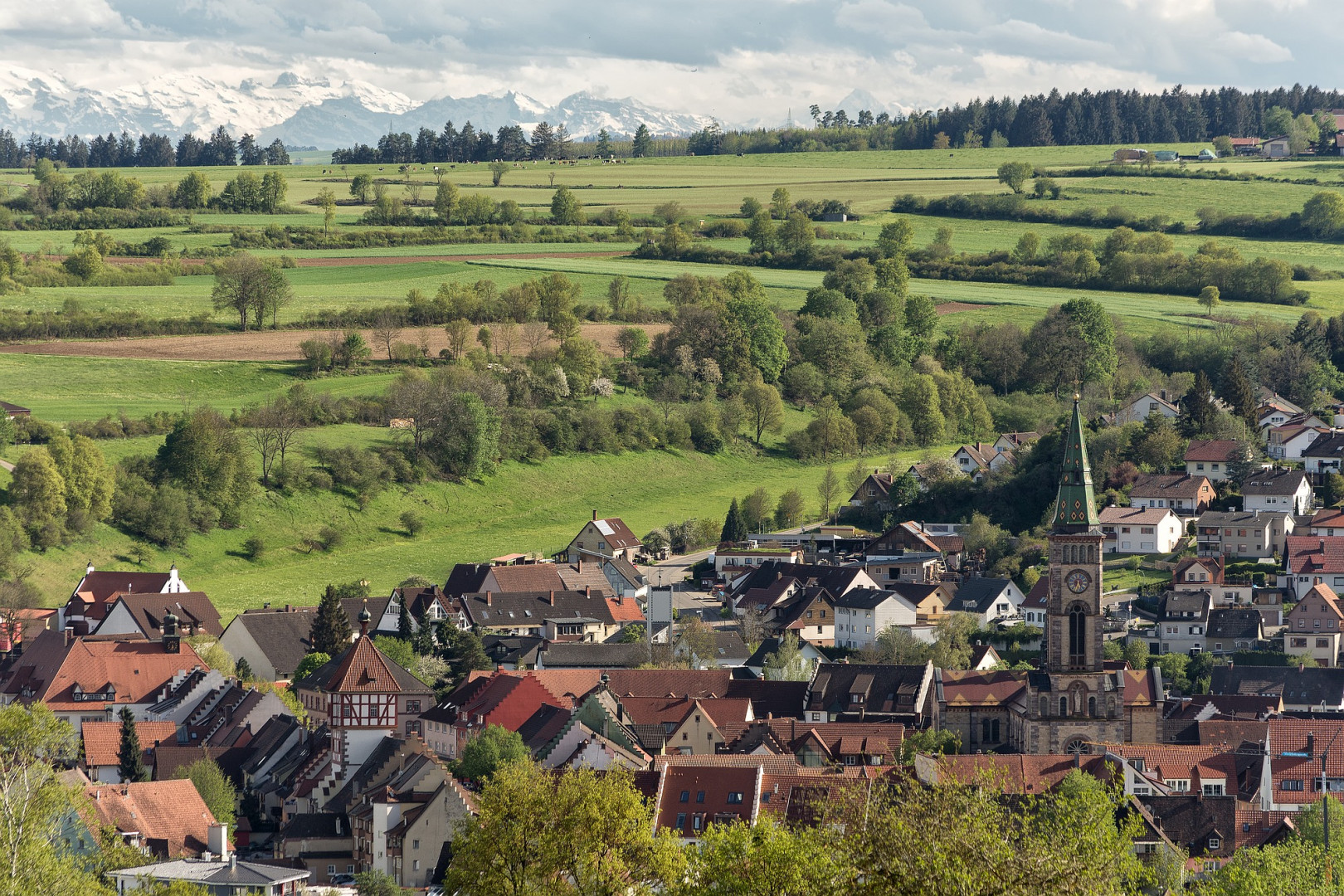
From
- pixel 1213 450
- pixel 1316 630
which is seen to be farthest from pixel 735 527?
pixel 1316 630

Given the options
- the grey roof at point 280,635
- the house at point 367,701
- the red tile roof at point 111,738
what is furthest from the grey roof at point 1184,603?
the red tile roof at point 111,738

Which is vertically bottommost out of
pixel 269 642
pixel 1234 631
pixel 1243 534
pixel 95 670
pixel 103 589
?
pixel 269 642

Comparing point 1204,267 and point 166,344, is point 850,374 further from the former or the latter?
point 166,344

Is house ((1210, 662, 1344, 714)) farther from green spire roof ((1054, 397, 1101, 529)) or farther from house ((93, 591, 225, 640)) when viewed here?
house ((93, 591, 225, 640))

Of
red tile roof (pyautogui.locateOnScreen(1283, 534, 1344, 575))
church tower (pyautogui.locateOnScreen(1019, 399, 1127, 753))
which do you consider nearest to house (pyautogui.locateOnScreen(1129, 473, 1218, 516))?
red tile roof (pyautogui.locateOnScreen(1283, 534, 1344, 575))

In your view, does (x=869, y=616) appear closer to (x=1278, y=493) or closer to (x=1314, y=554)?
(x=1314, y=554)
